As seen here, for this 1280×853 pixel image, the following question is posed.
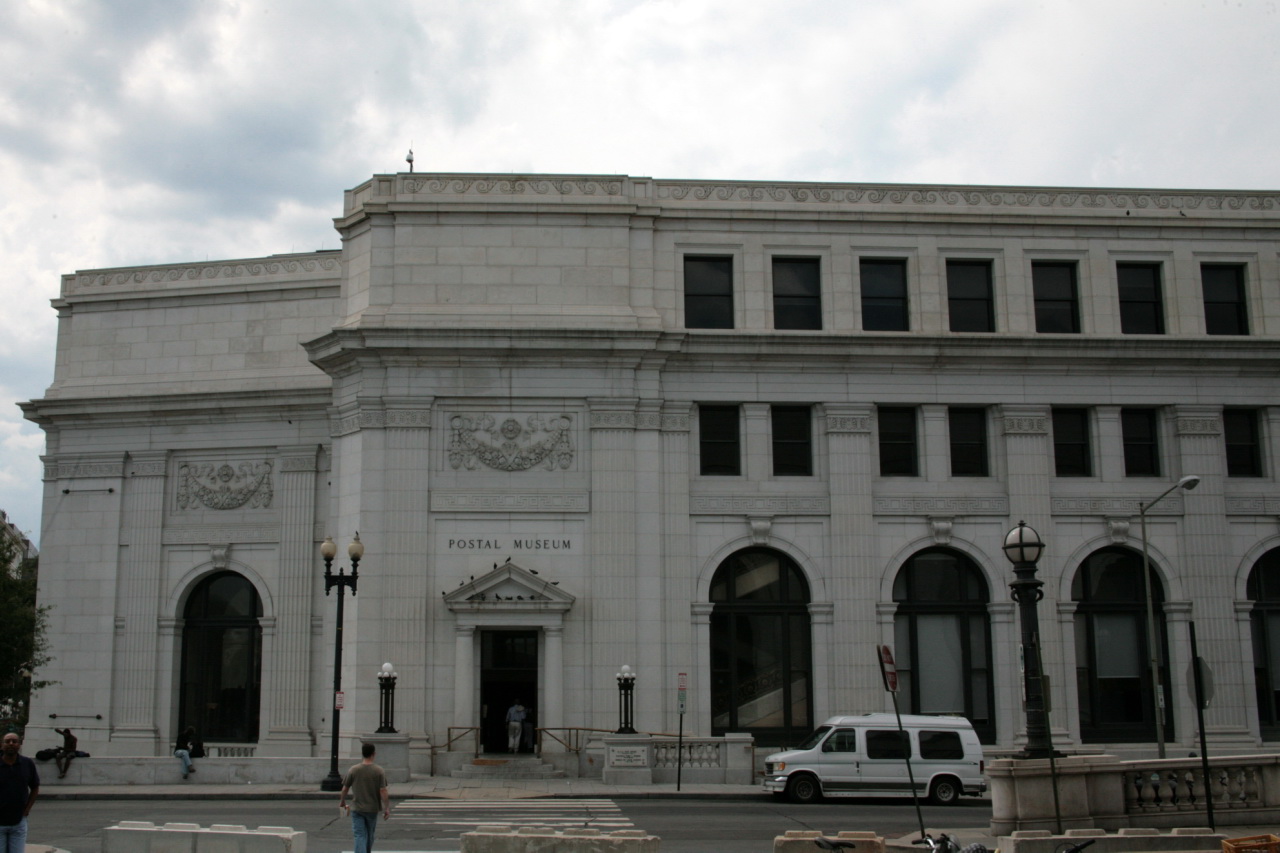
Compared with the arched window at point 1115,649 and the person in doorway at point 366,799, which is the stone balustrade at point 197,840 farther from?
the arched window at point 1115,649

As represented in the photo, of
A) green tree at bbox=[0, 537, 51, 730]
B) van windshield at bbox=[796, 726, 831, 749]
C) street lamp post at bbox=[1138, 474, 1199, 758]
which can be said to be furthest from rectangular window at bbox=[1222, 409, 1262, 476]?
green tree at bbox=[0, 537, 51, 730]

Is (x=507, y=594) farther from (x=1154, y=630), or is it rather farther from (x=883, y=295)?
(x=1154, y=630)

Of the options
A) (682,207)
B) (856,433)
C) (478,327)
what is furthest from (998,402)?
(478,327)

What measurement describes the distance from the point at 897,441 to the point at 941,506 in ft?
7.62

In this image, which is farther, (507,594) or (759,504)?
(759,504)

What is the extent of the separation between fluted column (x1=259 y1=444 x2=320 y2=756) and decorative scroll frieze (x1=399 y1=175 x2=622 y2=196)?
9.76 meters

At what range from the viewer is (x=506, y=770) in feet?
111

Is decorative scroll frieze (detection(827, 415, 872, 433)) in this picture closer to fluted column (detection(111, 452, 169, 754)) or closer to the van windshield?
the van windshield

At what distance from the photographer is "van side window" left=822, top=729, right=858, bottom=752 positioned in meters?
29.5

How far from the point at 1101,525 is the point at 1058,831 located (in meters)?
20.0

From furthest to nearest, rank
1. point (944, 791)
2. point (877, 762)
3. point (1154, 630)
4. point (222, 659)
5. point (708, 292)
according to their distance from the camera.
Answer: point (222, 659) < point (708, 292) < point (1154, 630) < point (944, 791) < point (877, 762)

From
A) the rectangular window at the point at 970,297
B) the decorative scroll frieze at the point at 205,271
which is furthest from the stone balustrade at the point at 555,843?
the decorative scroll frieze at the point at 205,271

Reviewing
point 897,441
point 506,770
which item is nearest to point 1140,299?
point 897,441

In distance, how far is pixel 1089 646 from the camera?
125 ft
